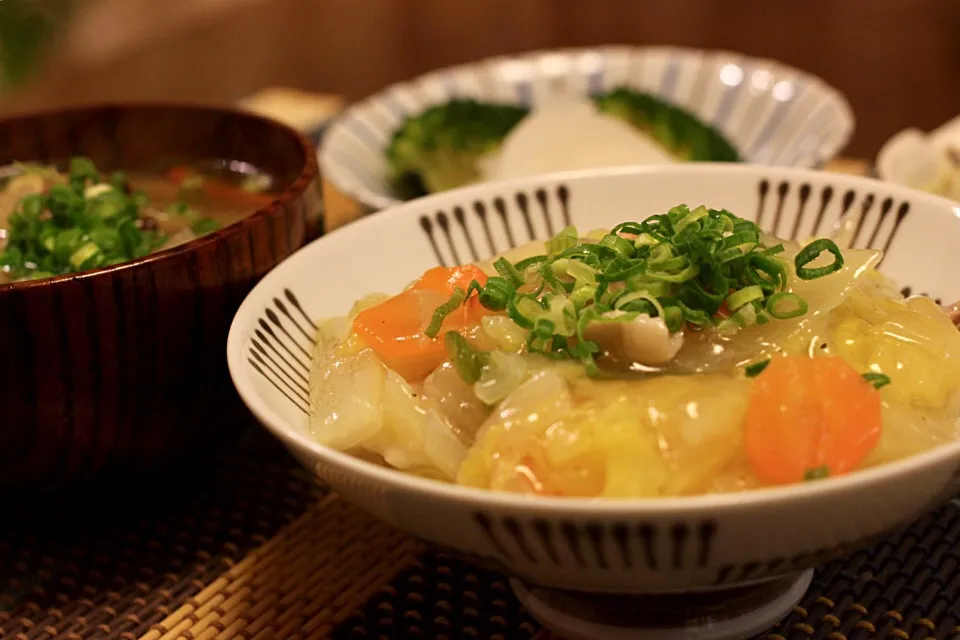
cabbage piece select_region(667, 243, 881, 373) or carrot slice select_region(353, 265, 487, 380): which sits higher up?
cabbage piece select_region(667, 243, 881, 373)

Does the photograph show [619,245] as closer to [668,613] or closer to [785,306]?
[785,306]

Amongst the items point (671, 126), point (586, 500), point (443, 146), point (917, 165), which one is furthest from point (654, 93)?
point (586, 500)

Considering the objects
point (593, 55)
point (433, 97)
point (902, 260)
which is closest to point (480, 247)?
point (902, 260)

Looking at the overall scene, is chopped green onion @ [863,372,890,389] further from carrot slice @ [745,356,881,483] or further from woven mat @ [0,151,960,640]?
woven mat @ [0,151,960,640]

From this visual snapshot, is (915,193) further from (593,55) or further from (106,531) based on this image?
(593,55)

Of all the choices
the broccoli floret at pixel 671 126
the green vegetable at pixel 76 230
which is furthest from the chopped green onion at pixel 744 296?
the broccoli floret at pixel 671 126

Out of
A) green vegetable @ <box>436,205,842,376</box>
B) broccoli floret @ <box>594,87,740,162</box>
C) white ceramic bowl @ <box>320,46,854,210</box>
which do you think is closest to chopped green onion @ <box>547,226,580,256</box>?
green vegetable @ <box>436,205,842,376</box>

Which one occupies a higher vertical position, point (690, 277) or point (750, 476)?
point (690, 277)
